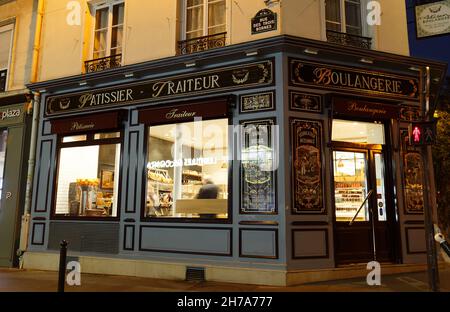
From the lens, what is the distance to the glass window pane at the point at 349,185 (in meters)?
8.23

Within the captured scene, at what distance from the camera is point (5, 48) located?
11.8 m

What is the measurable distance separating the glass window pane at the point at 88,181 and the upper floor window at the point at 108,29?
2400 mm

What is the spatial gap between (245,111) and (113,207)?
3765 mm

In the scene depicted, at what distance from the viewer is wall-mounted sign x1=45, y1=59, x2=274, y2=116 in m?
8.12

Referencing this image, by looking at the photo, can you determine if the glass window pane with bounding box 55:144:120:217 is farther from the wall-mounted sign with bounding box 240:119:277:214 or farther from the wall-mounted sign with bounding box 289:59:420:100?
the wall-mounted sign with bounding box 289:59:420:100

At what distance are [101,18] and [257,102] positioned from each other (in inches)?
205

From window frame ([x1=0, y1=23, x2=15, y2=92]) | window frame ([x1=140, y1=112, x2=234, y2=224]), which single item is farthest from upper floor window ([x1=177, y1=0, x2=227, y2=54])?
window frame ([x1=0, y1=23, x2=15, y2=92])

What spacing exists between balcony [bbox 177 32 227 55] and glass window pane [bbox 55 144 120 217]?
106 inches

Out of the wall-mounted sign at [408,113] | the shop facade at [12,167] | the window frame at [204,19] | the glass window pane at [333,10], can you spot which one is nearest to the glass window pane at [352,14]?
the glass window pane at [333,10]

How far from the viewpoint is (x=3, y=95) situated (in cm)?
1124

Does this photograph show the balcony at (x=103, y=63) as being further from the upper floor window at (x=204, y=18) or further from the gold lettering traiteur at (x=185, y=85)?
the upper floor window at (x=204, y=18)
